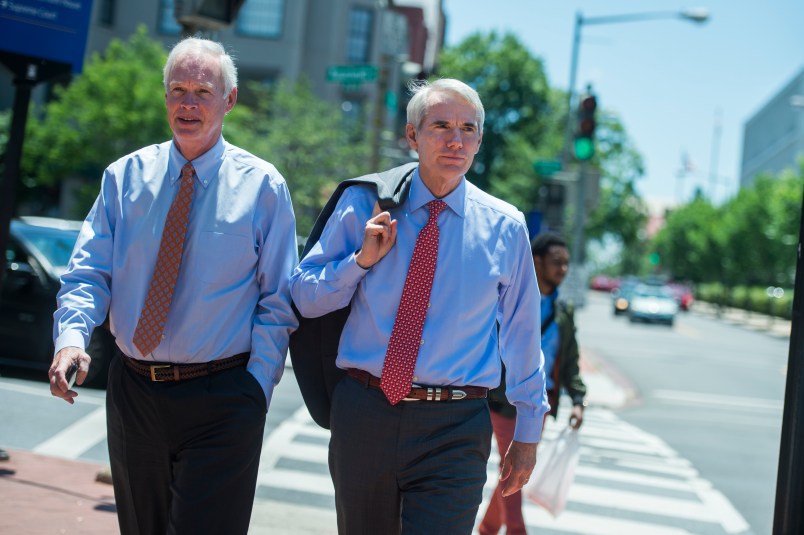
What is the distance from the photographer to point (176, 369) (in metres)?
3.36

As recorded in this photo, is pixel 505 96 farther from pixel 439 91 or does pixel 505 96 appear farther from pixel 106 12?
pixel 439 91

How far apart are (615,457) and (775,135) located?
328 feet

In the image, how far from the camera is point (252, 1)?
41.6 m

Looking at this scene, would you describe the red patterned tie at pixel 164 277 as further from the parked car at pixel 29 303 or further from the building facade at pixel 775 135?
the building facade at pixel 775 135

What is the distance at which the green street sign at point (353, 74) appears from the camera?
16.5 metres

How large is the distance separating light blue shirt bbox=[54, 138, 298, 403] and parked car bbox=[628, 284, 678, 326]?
43.1m

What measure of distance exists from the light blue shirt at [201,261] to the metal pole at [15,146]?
3.20 m

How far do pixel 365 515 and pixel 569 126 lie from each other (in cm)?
2125

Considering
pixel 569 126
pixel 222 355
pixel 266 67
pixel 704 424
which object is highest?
pixel 266 67

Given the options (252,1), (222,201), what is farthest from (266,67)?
(222,201)

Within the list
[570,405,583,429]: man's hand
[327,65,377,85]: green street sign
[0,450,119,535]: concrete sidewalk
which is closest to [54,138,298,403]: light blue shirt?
[0,450,119,535]: concrete sidewalk

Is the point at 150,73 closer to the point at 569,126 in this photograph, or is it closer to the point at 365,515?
the point at 569,126

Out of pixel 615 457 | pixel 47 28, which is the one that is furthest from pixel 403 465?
pixel 615 457

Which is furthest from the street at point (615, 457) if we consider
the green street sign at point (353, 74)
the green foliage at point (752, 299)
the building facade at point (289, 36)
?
the green foliage at point (752, 299)
